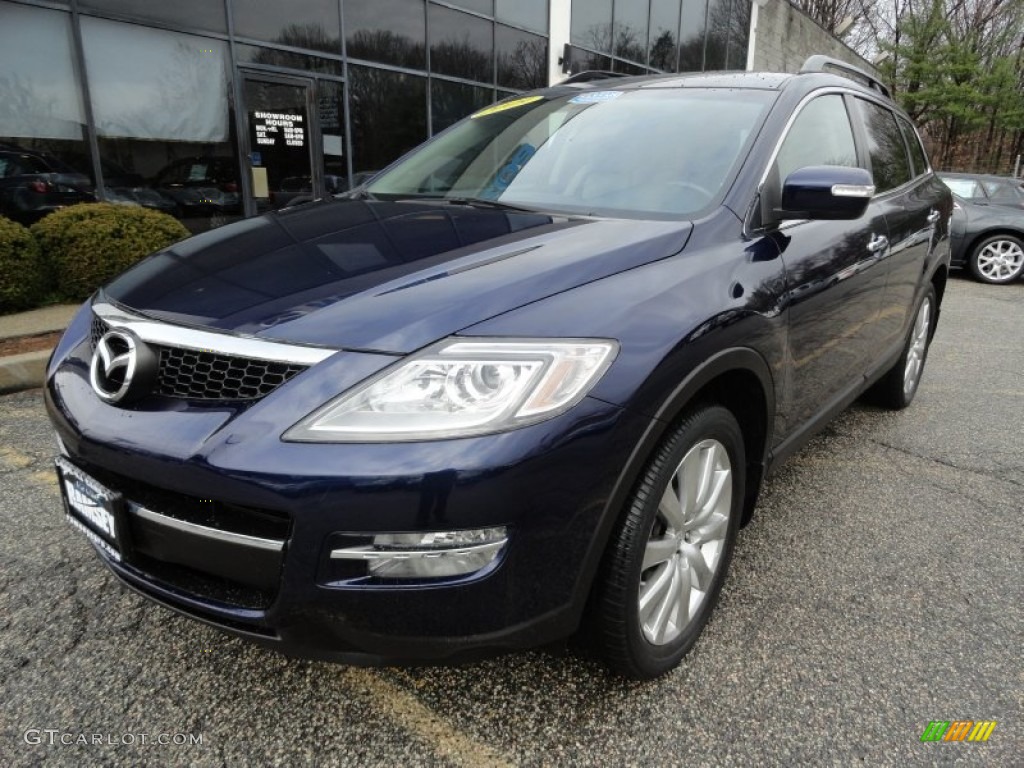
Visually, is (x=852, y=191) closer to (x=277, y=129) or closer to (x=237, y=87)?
(x=237, y=87)

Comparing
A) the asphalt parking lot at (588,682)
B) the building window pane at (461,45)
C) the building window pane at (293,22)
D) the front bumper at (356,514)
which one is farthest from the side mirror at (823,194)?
the building window pane at (461,45)

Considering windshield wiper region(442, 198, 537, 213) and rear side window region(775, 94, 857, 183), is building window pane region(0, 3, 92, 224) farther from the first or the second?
rear side window region(775, 94, 857, 183)

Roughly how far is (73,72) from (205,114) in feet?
4.51

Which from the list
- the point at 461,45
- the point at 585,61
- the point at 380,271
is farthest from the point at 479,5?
the point at 380,271

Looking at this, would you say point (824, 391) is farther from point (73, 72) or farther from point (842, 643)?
point (73, 72)

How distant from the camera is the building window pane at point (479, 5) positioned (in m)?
11.2

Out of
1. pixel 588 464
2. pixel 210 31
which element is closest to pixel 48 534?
pixel 588 464

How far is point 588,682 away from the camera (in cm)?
195

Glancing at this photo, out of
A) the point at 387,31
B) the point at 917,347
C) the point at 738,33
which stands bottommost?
the point at 917,347

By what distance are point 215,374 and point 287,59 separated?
8.74 metres

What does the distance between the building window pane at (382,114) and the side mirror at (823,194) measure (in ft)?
27.9

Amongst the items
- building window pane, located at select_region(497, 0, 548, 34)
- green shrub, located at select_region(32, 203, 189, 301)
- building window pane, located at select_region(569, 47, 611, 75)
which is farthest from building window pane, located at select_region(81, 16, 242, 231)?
building window pane, located at select_region(569, 47, 611, 75)

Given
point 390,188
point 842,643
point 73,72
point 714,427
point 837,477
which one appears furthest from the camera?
point 73,72

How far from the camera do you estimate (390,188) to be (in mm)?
3014
